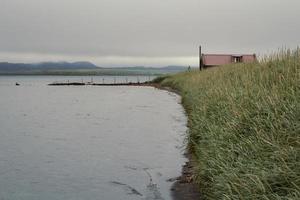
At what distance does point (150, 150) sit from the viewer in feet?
60.2

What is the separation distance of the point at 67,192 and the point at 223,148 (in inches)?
195

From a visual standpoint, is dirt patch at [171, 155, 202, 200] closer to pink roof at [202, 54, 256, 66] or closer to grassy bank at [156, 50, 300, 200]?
grassy bank at [156, 50, 300, 200]

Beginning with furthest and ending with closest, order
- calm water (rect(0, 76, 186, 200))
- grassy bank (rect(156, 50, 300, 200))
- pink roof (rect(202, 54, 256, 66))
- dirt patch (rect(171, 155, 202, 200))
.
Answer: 1. pink roof (rect(202, 54, 256, 66))
2. calm water (rect(0, 76, 186, 200))
3. dirt patch (rect(171, 155, 202, 200))
4. grassy bank (rect(156, 50, 300, 200))

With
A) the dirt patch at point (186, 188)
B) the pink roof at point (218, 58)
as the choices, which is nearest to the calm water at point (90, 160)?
the dirt patch at point (186, 188)

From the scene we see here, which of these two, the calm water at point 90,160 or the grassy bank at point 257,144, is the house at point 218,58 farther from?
the grassy bank at point 257,144

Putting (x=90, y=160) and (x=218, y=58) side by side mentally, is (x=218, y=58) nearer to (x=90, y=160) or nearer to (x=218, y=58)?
(x=218, y=58)

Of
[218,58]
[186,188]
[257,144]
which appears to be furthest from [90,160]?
[218,58]

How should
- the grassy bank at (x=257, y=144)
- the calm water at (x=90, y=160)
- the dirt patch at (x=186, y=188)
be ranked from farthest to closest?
the calm water at (x=90, y=160), the dirt patch at (x=186, y=188), the grassy bank at (x=257, y=144)

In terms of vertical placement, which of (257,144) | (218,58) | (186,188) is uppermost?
(218,58)

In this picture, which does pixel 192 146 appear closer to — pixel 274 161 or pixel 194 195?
pixel 194 195

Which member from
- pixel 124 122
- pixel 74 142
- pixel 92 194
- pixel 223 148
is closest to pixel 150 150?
pixel 74 142

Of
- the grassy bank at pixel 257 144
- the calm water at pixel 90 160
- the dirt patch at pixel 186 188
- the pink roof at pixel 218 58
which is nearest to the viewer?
the grassy bank at pixel 257 144

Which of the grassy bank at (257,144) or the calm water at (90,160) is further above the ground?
the grassy bank at (257,144)

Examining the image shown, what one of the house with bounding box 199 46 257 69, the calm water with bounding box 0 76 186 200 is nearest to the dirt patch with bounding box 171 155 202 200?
the calm water with bounding box 0 76 186 200
